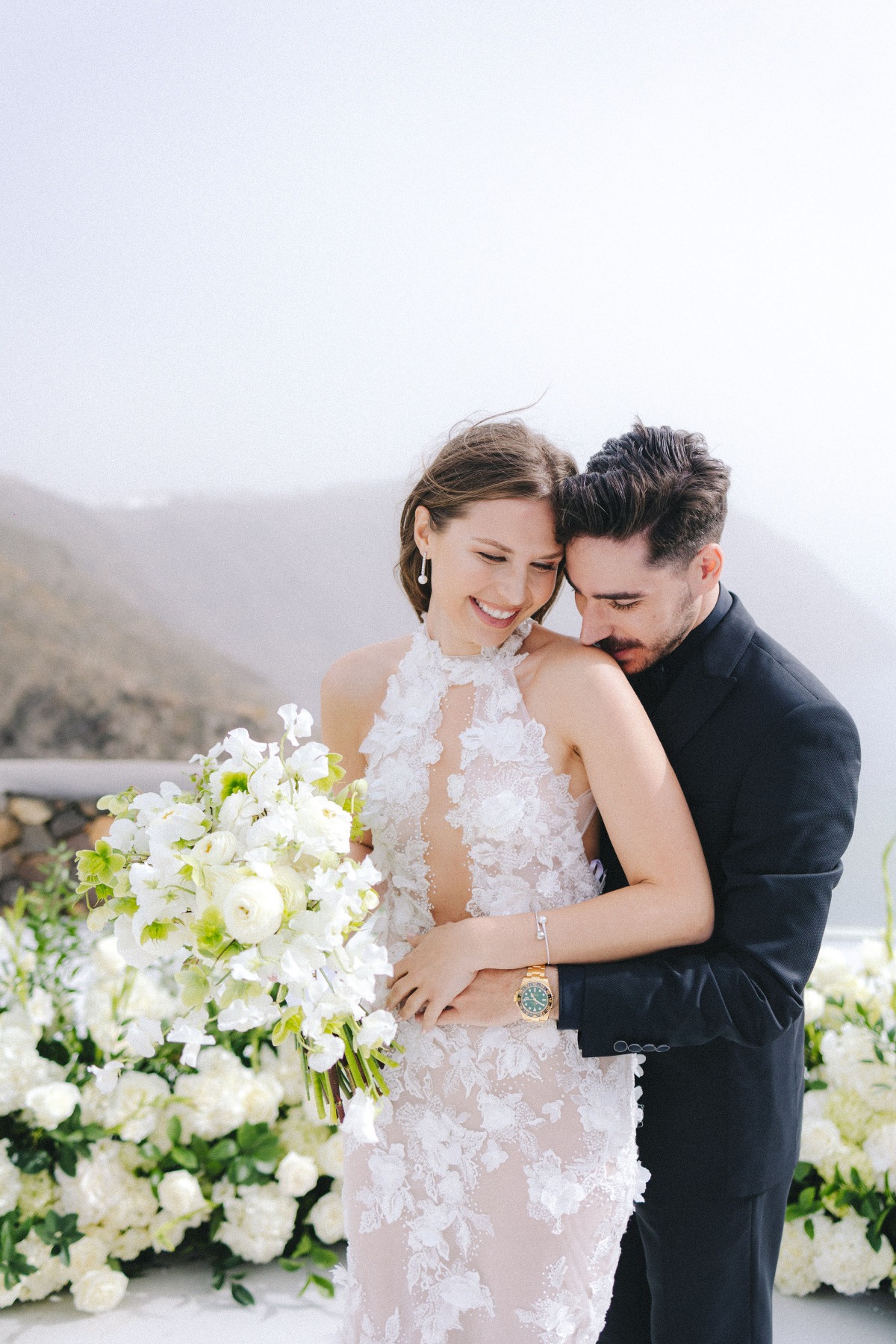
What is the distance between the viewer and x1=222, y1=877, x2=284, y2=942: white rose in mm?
1218

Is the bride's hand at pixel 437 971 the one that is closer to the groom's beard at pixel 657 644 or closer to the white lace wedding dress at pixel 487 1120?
the white lace wedding dress at pixel 487 1120

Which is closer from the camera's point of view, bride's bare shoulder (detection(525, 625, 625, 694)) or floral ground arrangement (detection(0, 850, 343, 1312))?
bride's bare shoulder (detection(525, 625, 625, 694))

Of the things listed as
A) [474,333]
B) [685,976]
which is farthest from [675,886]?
→ [474,333]

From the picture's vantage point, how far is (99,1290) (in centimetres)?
264

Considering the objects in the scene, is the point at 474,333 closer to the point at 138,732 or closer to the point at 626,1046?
the point at 138,732

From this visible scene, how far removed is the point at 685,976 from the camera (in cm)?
158

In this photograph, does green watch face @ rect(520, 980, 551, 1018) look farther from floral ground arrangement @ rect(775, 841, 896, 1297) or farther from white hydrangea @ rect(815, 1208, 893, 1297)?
white hydrangea @ rect(815, 1208, 893, 1297)

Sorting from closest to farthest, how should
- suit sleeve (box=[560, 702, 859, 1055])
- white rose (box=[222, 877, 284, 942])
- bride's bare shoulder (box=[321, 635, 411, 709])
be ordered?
white rose (box=[222, 877, 284, 942]) < suit sleeve (box=[560, 702, 859, 1055]) < bride's bare shoulder (box=[321, 635, 411, 709])

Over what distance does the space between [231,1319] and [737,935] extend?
2070 mm

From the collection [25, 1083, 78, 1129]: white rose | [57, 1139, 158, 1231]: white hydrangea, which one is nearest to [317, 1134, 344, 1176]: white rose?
[57, 1139, 158, 1231]: white hydrangea

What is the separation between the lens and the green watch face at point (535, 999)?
1566 mm

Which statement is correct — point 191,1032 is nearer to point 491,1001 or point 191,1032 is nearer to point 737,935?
point 491,1001

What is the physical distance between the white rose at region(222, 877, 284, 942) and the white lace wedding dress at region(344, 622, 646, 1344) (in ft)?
1.66

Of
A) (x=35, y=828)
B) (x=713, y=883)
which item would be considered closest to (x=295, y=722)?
(x=713, y=883)
